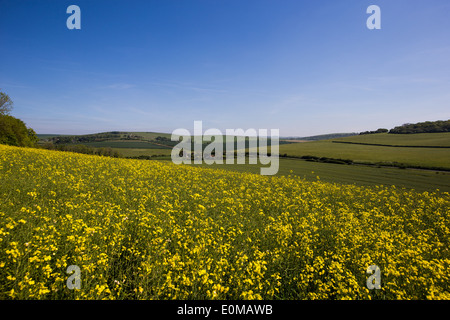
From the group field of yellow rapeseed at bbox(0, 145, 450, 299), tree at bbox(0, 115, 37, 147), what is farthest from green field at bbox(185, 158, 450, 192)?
tree at bbox(0, 115, 37, 147)

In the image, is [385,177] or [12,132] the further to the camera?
[12,132]

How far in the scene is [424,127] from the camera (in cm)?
9706

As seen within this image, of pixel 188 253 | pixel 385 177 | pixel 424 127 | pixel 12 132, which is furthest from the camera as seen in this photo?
pixel 424 127

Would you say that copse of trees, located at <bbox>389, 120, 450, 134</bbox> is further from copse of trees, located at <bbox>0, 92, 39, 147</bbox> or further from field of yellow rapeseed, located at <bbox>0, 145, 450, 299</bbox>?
copse of trees, located at <bbox>0, 92, 39, 147</bbox>

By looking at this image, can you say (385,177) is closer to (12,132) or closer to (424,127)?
(12,132)

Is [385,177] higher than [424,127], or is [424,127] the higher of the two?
[424,127]

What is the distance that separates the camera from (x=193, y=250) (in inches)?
175

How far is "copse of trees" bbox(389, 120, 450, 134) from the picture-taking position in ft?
300

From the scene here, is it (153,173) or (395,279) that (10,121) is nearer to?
(153,173)

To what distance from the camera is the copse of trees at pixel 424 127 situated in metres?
91.5

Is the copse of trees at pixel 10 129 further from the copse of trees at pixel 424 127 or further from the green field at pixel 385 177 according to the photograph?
the copse of trees at pixel 424 127

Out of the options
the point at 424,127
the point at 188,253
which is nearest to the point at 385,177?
the point at 188,253
